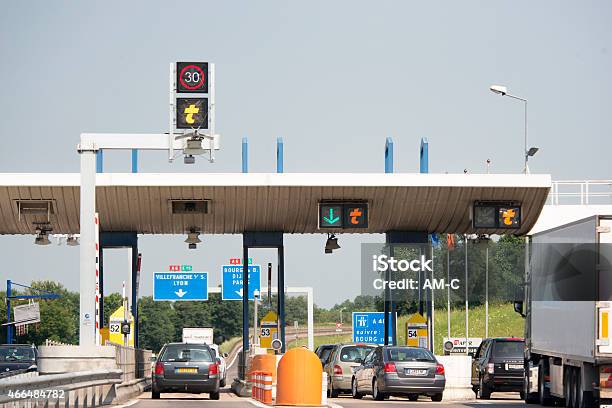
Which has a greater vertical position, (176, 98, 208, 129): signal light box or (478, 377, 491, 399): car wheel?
(176, 98, 208, 129): signal light box

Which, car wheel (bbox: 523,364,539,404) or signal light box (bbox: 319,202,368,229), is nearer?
car wheel (bbox: 523,364,539,404)

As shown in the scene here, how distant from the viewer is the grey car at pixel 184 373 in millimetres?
32719

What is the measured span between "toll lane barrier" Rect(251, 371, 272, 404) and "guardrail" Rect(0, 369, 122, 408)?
136 inches

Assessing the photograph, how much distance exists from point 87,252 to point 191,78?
4.21 metres

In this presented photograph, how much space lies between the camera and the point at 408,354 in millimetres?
31031

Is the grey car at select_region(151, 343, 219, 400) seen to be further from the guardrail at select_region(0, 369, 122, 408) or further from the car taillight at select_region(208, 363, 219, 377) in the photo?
the guardrail at select_region(0, 369, 122, 408)

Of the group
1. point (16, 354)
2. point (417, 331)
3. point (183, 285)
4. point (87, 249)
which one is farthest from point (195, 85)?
point (183, 285)

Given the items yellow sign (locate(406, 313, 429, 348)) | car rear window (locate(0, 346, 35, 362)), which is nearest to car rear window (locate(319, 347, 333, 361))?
yellow sign (locate(406, 313, 429, 348))

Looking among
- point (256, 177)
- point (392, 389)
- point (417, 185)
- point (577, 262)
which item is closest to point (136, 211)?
point (256, 177)

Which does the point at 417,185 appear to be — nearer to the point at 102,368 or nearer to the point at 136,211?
the point at 136,211

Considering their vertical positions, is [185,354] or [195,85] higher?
[195,85]

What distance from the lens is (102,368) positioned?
23.9 m

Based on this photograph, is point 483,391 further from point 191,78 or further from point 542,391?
point 191,78

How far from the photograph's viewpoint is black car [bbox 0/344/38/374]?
127ft
